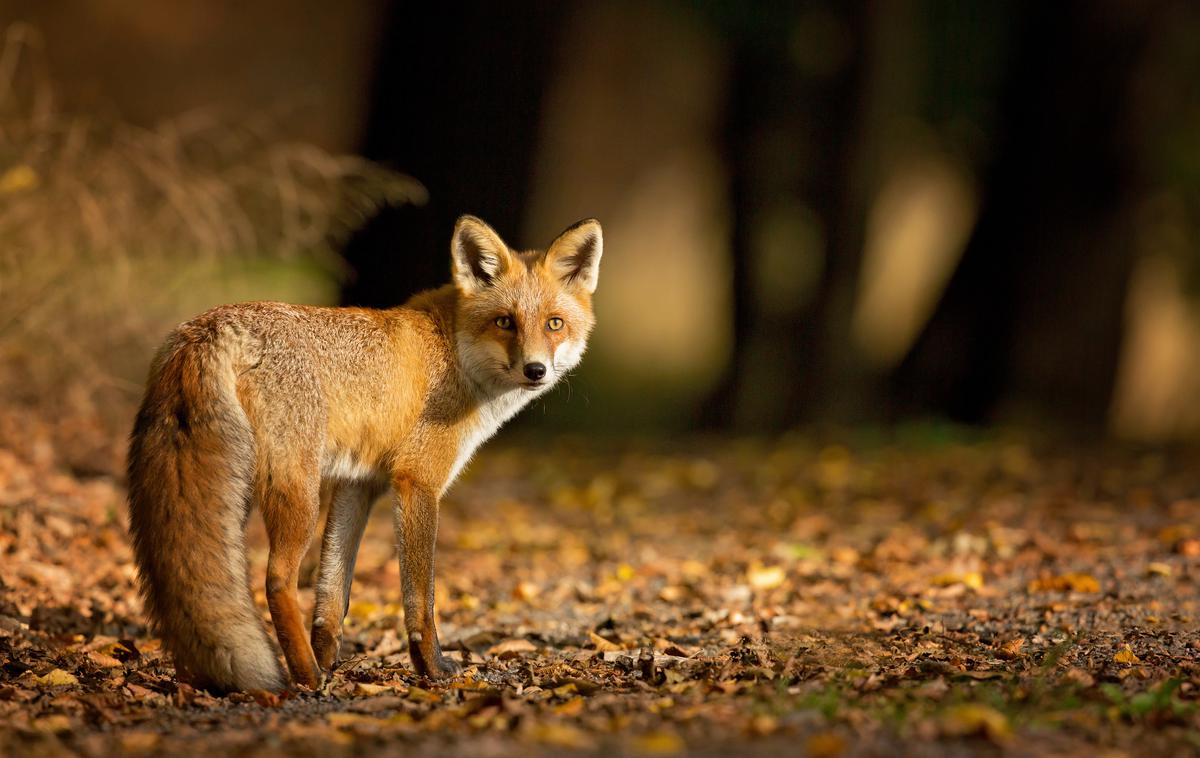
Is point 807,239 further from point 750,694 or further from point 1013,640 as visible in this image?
point 750,694

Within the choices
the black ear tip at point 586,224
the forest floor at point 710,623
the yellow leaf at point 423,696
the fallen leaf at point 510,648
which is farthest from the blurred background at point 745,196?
the yellow leaf at point 423,696

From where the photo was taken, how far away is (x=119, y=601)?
6.28m

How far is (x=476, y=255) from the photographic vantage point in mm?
5938

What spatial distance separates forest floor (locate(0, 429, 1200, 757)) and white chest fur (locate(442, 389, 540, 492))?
3.05ft

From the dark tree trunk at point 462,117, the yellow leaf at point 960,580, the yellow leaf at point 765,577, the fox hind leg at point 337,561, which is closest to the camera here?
the fox hind leg at point 337,561

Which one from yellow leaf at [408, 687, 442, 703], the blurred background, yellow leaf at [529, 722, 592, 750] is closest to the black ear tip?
yellow leaf at [408, 687, 442, 703]

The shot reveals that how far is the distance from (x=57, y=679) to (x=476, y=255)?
2.63 m

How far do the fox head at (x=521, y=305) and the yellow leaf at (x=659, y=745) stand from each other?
7.32 ft

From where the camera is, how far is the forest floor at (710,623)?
3.92 meters

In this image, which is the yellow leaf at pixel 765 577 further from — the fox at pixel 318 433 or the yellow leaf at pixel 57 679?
the yellow leaf at pixel 57 679

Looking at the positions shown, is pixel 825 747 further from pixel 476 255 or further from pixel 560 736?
pixel 476 255

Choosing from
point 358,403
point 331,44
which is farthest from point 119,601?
point 331,44

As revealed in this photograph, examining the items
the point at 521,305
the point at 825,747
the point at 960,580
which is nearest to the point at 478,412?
the point at 521,305

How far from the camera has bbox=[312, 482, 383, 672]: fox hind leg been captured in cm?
545
